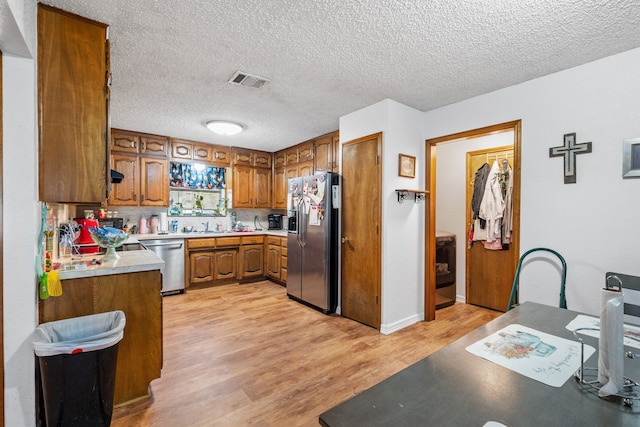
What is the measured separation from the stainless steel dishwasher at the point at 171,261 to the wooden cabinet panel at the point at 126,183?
2.32 feet

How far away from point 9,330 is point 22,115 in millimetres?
1063

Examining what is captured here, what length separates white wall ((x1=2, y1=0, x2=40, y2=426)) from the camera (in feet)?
4.71

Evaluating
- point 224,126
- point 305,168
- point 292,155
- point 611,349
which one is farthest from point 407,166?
point 611,349

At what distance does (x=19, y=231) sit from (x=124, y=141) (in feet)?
10.5

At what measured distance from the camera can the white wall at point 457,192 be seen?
13.1 feet

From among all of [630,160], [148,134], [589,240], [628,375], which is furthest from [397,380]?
[148,134]

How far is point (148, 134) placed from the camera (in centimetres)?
435

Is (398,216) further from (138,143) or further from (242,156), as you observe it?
(138,143)

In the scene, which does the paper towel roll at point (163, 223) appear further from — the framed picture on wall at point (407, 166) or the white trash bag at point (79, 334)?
the framed picture on wall at point (407, 166)

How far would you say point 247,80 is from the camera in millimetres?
2559

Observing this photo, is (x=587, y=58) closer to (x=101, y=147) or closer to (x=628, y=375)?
(x=628, y=375)

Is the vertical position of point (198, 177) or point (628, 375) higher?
point (198, 177)

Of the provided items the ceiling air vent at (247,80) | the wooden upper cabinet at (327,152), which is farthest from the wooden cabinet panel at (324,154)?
the ceiling air vent at (247,80)

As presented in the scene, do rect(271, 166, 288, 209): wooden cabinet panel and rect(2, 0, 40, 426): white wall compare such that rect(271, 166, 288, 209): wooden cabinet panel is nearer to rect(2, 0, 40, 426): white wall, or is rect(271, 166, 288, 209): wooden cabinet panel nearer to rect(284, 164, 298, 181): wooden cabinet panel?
rect(284, 164, 298, 181): wooden cabinet panel
